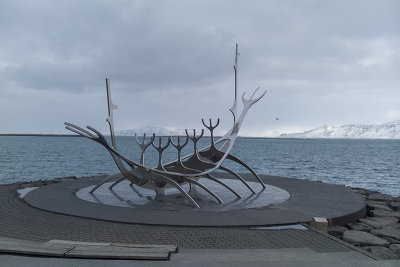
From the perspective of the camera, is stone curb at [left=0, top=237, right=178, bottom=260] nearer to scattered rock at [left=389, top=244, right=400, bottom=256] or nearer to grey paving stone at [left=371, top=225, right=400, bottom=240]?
scattered rock at [left=389, top=244, right=400, bottom=256]

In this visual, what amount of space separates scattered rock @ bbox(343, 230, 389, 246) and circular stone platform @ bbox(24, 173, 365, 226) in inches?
37.7

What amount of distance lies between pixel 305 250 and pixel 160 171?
5.49 meters

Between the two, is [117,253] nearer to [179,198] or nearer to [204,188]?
[204,188]

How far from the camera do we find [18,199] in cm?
1148

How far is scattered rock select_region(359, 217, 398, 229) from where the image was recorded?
9.28 m

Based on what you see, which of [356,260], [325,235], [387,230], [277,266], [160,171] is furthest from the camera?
[160,171]

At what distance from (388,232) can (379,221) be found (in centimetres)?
124

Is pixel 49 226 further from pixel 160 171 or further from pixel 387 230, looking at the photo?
pixel 387 230

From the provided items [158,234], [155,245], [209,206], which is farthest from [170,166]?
[155,245]

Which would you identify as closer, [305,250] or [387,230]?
[305,250]

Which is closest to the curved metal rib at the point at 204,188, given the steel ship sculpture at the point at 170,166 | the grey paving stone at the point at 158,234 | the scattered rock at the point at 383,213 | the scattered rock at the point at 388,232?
the steel ship sculpture at the point at 170,166

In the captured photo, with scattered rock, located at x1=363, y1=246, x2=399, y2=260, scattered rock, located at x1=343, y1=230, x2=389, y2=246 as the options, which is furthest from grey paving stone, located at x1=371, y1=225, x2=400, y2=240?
scattered rock, located at x1=363, y1=246, x2=399, y2=260

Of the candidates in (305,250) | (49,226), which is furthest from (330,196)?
(49,226)

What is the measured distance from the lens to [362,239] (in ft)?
25.7
